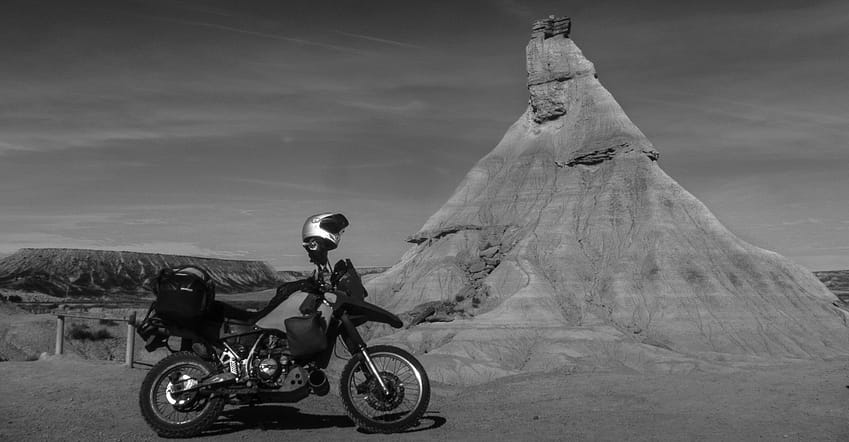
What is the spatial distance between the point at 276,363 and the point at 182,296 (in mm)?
1349

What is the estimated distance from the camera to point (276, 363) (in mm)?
8578

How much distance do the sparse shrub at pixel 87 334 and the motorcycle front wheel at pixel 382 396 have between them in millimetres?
30850

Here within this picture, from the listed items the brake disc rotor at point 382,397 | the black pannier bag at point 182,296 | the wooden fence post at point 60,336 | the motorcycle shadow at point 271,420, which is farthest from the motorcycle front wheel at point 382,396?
the wooden fence post at point 60,336

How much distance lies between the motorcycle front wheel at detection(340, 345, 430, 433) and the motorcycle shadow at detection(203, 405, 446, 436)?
21 centimetres

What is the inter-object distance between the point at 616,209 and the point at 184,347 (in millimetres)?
48735

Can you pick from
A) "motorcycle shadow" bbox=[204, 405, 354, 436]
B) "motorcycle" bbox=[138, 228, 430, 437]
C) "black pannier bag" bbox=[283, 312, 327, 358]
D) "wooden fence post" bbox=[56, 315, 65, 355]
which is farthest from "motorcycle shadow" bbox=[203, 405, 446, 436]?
"wooden fence post" bbox=[56, 315, 65, 355]

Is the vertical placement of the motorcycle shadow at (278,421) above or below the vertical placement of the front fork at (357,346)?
below

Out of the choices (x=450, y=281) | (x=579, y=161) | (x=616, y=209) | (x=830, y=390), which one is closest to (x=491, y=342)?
(x=450, y=281)

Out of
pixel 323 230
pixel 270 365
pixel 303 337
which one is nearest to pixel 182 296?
pixel 270 365

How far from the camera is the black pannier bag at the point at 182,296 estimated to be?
8.50m

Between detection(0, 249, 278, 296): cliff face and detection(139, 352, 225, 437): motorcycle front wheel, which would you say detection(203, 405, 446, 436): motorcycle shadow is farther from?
detection(0, 249, 278, 296): cliff face

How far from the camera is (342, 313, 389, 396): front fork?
338 inches

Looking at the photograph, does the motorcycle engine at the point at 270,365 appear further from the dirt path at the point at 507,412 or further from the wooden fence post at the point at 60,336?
the wooden fence post at the point at 60,336

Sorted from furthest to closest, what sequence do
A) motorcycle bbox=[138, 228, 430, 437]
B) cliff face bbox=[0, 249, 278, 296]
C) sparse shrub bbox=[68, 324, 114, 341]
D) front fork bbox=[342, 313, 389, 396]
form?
1. cliff face bbox=[0, 249, 278, 296]
2. sparse shrub bbox=[68, 324, 114, 341]
3. front fork bbox=[342, 313, 389, 396]
4. motorcycle bbox=[138, 228, 430, 437]
